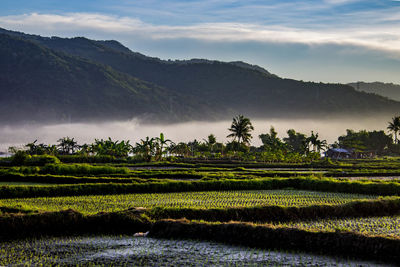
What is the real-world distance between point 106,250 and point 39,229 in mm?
4090

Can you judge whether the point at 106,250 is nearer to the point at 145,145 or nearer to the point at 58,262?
the point at 58,262

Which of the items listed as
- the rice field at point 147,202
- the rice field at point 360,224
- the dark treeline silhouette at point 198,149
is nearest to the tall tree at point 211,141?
the dark treeline silhouette at point 198,149

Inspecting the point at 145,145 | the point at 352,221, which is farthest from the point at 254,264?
the point at 145,145

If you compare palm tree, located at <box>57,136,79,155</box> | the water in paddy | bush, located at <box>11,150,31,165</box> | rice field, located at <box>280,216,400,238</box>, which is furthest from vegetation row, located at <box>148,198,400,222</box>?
palm tree, located at <box>57,136,79,155</box>

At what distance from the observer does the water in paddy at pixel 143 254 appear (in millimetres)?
13734

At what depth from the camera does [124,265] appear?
1354 centimetres

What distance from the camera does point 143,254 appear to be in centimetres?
1465

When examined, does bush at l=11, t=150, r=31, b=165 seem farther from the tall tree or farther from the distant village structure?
the distant village structure

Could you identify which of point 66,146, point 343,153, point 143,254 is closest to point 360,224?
point 143,254

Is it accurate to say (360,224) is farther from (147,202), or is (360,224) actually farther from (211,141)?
(211,141)

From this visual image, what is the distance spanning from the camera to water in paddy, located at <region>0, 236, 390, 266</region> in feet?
45.1

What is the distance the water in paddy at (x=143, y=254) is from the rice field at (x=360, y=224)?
3.14m

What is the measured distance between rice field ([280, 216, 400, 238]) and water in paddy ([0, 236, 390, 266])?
3140 mm

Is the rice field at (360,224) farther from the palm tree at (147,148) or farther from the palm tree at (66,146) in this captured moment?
the palm tree at (66,146)
